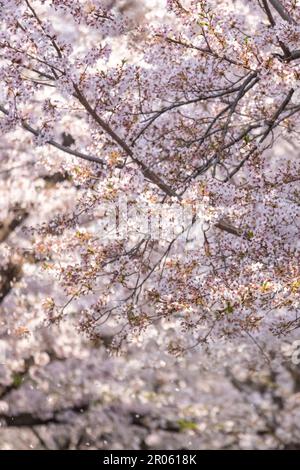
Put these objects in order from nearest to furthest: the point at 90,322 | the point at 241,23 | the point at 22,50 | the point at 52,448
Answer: the point at 22,50, the point at 241,23, the point at 90,322, the point at 52,448

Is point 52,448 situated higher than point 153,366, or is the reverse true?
point 153,366

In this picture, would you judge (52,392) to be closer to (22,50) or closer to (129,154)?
(129,154)

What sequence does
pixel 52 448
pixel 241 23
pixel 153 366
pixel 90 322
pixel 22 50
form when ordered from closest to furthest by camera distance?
pixel 22 50 < pixel 241 23 < pixel 90 322 < pixel 52 448 < pixel 153 366

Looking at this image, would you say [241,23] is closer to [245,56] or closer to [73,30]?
[245,56]

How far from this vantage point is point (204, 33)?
552 centimetres

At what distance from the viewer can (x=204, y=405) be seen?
12.3 m

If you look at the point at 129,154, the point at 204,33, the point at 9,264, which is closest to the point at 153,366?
the point at 9,264

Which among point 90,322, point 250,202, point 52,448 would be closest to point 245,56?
point 250,202

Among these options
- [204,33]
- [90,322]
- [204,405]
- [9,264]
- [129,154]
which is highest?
[9,264]

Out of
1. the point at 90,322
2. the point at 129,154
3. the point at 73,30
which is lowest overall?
the point at 90,322

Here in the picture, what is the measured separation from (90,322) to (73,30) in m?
7.69

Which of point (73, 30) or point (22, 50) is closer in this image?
point (22, 50)

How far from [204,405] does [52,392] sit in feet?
8.62

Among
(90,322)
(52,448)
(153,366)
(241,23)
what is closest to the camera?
(241,23)
